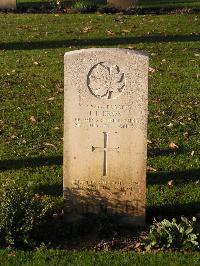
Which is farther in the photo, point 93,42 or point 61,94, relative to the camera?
point 93,42

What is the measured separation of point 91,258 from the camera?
5.70 meters

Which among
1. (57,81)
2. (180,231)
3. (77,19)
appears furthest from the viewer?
(77,19)

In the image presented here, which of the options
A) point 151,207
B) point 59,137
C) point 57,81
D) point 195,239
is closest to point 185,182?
point 151,207

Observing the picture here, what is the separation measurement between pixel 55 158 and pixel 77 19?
10.9m

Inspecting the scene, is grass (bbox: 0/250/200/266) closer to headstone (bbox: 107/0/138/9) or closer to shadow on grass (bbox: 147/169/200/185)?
shadow on grass (bbox: 147/169/200/185)

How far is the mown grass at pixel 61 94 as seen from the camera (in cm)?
748

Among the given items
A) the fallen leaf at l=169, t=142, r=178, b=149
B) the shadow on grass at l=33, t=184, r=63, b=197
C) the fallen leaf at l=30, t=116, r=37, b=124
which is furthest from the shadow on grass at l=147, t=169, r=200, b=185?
the fallen leaf at l=30, t=116, r=37, b=124

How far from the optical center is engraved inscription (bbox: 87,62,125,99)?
5.96 metres

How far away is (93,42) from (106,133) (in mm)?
9376

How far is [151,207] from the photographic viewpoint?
264 inches

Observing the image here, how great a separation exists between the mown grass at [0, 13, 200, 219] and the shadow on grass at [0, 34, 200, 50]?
23 mm

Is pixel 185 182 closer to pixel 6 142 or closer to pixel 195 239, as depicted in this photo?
pixel 195 239

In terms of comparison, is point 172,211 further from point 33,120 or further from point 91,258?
point 33,120

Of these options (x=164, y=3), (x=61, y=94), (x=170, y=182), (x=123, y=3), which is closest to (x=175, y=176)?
(x=170, y=182)
